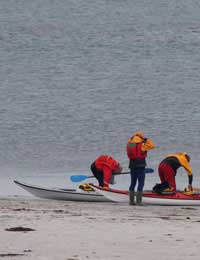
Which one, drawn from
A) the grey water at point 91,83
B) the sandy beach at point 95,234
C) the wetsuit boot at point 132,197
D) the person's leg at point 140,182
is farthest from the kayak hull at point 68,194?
the grey water at point 91,83

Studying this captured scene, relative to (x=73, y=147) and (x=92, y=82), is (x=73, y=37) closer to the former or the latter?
(x=92, y=82)

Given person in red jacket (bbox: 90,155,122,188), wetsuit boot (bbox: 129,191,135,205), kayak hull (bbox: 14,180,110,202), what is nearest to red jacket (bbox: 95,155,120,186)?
person in red jacket (bbox: 90,155,122,188)

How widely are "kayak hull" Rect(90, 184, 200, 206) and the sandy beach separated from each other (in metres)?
1.67

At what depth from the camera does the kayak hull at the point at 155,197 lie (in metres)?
15.7

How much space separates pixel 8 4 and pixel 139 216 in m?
43.2

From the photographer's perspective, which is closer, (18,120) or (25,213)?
(25,213)

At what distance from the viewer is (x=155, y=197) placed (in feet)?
52.2

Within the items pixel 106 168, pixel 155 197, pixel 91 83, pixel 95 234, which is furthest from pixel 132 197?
pixel 91 83

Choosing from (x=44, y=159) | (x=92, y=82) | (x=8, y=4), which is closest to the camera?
(x=44, y=159)

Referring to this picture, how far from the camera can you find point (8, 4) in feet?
180

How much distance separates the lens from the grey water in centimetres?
2675

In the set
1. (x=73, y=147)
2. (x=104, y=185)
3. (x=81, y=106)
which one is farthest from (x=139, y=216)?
(x=81, y=106)

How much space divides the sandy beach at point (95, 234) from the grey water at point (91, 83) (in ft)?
19.7

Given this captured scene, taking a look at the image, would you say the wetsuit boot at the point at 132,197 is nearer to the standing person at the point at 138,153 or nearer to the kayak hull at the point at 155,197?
the standing person at the point at 138,153
